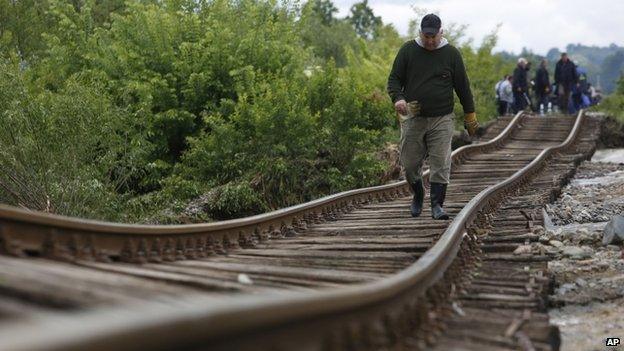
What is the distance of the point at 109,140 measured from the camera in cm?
1102

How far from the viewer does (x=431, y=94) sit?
675 centimetres

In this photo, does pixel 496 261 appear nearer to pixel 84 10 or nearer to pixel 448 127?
pixel 448 127

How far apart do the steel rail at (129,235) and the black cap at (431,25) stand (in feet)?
6.96

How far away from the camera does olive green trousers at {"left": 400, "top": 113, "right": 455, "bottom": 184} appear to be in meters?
6.91

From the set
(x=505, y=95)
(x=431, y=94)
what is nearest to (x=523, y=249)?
(x=431, y=94)

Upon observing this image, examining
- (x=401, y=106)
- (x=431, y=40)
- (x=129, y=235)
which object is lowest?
(x=129, y=235)

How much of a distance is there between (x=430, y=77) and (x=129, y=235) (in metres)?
3.29

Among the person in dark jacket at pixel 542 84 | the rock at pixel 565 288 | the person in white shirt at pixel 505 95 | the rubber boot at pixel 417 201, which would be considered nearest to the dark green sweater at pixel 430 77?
the rubber boot at pixel 417 201

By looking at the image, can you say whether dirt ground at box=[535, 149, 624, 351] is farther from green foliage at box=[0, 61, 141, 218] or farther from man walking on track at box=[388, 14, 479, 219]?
green foliage at box=[0, 61, 141, 218]

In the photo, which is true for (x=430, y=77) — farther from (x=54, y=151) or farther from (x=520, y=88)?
(x=520, y=88)

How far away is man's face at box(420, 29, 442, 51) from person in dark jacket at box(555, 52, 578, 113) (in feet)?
50.8

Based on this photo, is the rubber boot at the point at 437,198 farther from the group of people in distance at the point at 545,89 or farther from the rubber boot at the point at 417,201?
the group of people in distance at the point at 545,89

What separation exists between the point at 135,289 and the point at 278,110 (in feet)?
31.5

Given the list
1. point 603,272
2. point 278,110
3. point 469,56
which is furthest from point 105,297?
point 469,56
